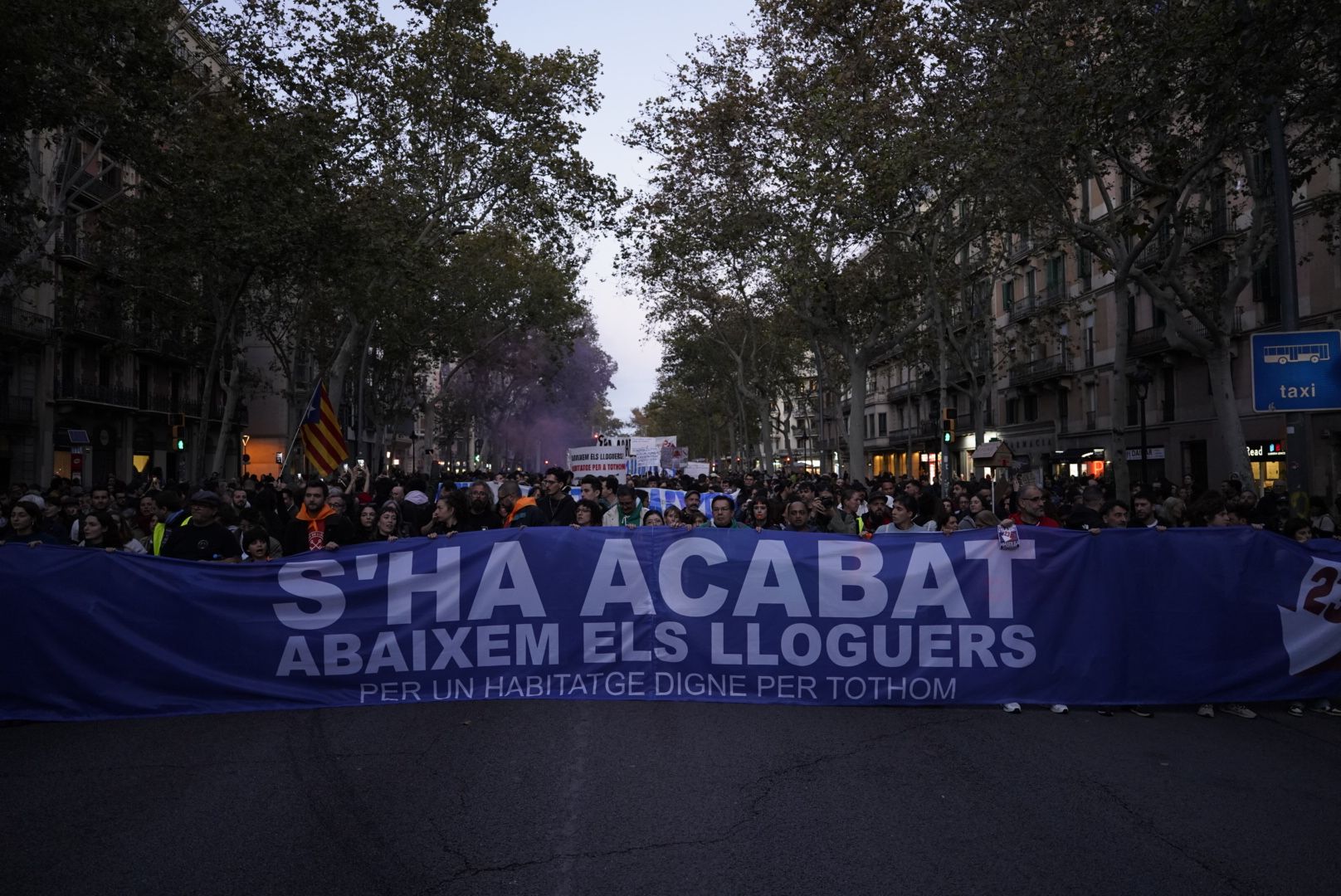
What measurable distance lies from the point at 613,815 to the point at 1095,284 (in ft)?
133

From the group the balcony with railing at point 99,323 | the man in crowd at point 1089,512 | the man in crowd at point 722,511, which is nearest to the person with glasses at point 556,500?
the man in crowd at point 722,511

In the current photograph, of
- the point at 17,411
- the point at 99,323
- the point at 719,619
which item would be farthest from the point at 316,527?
the point at 99,323

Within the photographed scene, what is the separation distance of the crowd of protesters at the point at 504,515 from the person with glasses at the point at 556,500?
0.02 m

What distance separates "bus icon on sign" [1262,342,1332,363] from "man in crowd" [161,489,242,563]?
9159mm

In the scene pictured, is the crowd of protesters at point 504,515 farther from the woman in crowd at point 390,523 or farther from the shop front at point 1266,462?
the shop front at point 1266,462

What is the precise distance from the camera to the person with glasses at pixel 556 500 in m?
12.8

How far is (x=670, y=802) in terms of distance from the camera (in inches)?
237

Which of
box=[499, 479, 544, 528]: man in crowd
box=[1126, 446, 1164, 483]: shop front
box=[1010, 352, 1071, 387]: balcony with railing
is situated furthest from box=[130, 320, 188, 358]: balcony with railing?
box=[499, 479, 544, 528]: man in crowd

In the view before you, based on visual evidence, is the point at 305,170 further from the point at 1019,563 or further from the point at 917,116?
the point at 1019,563

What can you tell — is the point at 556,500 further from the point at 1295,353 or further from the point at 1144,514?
the point at 1295,353

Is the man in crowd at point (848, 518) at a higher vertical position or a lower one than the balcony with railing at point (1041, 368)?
lower

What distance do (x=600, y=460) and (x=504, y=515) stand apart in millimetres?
25272

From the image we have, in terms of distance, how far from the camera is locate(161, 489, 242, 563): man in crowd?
9414mm

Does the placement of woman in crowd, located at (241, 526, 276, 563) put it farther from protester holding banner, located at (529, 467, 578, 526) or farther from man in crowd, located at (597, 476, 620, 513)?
man in crowd, located at (597, 476, 620, 513)
